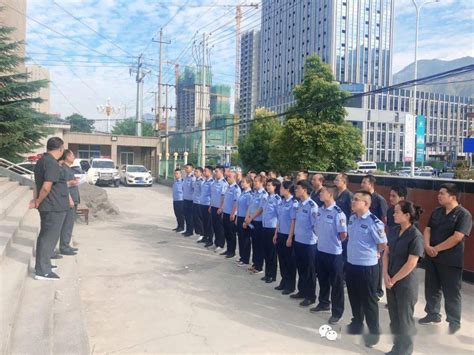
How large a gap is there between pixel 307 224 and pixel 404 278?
5.97 feet

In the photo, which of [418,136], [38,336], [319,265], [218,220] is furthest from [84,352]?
[418,136]

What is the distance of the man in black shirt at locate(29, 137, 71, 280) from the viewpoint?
5.23 meters

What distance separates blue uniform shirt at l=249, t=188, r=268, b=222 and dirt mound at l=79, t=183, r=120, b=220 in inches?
277

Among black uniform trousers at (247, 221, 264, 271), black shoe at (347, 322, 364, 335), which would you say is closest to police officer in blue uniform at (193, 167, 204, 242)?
black uniform trousers at (247, 221, 264, 271)

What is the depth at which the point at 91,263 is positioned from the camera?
7535mm

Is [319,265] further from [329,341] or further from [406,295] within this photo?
[406,295]

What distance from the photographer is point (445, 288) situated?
5043 millimetres

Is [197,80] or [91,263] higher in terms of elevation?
[197,80]

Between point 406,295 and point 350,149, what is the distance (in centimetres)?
1424

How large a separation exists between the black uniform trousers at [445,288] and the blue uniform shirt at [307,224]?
143 cm

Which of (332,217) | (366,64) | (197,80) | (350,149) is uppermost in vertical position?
(366,64)

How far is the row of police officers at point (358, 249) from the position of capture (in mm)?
4203

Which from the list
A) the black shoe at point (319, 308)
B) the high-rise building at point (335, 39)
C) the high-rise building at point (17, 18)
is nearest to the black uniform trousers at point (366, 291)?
the black shoe at point (319, 308)

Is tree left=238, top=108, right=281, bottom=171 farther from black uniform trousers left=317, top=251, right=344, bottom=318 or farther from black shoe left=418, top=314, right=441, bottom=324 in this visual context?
black shoe left=418, top=314, right=441, bottom=324
